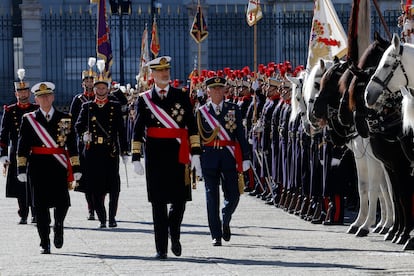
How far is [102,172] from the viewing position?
17.6 metres

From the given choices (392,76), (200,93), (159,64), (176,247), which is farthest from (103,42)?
(392,76)

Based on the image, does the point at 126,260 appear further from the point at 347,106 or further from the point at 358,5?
the point at 358,5

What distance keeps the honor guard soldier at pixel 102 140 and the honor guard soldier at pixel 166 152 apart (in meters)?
3.75

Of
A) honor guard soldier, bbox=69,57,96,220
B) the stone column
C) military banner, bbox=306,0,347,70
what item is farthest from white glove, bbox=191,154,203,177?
the stone column

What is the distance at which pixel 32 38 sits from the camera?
129ft

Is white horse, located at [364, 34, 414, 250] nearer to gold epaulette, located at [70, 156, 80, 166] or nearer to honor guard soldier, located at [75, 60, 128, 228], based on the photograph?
gold epaulette, located at [70, 156, 80, 166]

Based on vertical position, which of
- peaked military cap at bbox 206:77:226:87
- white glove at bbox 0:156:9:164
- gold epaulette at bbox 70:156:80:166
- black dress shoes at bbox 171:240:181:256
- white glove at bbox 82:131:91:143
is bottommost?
black dress shoes at bbox 171:240:181:256

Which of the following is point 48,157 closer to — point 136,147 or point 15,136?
point 136,147

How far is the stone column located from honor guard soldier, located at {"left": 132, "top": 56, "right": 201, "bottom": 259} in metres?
25.3

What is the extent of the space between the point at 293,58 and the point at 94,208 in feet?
68.9

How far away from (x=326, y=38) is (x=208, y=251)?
18.1ft

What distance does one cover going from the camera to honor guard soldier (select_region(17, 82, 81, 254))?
1453 cm

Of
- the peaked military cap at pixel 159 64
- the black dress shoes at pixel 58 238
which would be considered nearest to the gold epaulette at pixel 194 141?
the peaked military cap at pixel 159 64

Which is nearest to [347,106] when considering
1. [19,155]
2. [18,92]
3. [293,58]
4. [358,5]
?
[358,5]
